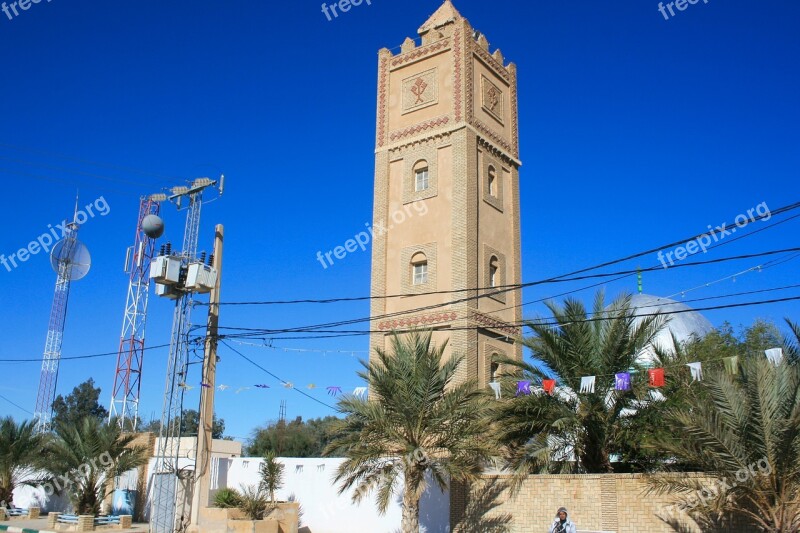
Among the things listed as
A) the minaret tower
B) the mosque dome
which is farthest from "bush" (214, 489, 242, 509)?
the mosque dome

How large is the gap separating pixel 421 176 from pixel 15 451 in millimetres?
19345

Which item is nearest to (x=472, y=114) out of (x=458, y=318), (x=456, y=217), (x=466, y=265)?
(x=456, y=217)

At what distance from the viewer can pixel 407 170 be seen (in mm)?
30547

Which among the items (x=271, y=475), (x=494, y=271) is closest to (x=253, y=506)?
(x=271, y=475)

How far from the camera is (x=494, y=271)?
29859 mm

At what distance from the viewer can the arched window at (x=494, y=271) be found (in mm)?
29473

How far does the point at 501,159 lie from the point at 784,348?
652 inches

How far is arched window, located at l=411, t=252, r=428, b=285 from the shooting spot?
28.9 meters

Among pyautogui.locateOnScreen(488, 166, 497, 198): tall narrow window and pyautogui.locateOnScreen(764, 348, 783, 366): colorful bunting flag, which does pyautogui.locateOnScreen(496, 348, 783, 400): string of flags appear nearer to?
pyautogui.locateOnScreen(764, 348, 783, 366): colorful bunting flag

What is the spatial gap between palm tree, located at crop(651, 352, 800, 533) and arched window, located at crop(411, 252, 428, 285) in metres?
14.2

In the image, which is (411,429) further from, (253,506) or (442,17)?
(442,17)

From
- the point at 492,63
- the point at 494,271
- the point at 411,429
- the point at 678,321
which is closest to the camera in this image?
the point at 411,429

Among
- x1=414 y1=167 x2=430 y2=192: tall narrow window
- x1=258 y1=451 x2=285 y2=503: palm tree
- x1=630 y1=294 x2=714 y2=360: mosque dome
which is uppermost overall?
x1=414 y1=167 x2=430 y2=192: tall narrow window

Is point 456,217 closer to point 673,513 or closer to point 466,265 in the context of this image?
point 466,265
